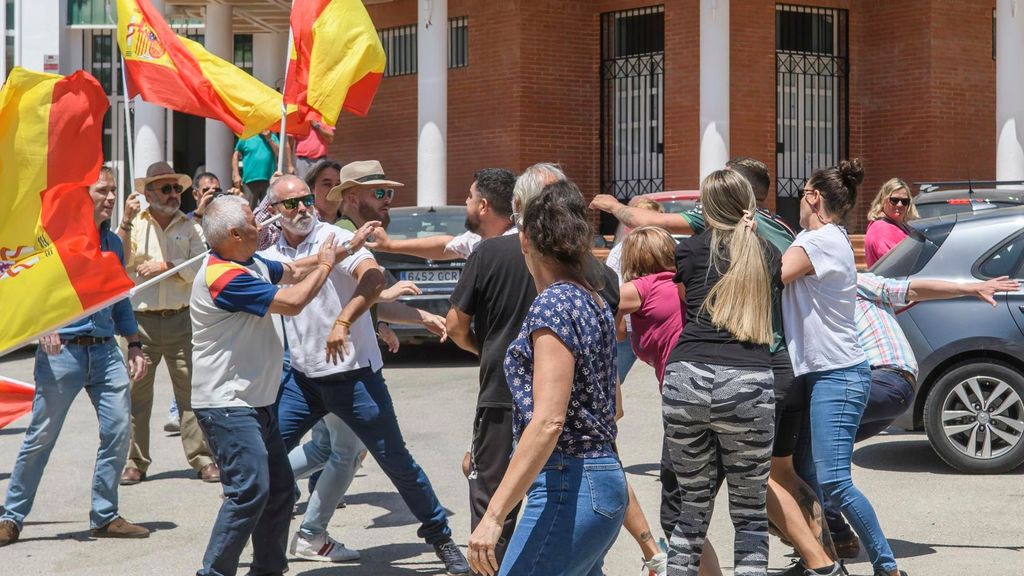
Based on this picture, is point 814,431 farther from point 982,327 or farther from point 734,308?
point 982,327

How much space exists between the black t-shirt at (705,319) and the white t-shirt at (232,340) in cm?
176

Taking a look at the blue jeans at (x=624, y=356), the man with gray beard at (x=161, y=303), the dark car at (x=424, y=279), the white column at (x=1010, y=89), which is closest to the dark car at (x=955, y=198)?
the blue jeans at (x=624, y=356)

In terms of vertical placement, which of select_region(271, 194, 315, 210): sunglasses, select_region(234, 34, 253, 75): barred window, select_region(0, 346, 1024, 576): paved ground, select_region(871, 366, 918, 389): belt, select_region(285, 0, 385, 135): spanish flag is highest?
select_region(234, 34, 253, 75): barred window

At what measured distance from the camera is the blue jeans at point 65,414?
735 cm

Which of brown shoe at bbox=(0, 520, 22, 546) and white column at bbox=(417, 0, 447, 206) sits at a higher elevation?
white column at bbox=(417, 0, 447, 206)

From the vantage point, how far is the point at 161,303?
8992 mm

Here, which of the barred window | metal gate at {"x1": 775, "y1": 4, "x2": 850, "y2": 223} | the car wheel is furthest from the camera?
the barred window

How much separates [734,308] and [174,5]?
20277 millimetres

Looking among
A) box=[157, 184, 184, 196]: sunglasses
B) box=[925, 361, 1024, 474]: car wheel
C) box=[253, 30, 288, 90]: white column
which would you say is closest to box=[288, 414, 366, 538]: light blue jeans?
box=[157, 184, 184, 196]: sunglasses

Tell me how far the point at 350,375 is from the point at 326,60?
2.62 meters

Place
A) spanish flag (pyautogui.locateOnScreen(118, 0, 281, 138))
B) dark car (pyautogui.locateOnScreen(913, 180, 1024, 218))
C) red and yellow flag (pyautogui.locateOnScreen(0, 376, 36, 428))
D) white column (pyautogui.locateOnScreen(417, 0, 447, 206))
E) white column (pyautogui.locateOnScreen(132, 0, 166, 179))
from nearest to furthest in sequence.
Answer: red and yellow flag (pyautogui.locateOnScreen(0, 376, 36, 428)) → spanish flag (pyautogui.locateOnScreen(118, 0, 281, 138)) → dark car (pyautogui.locateOnScreen(913, 180, 1024, 218)) → white column (pyautogui.locateOnScreen(417, 0, 447, 206)) → white column (pyautogui.locateOnScreen(132, 0, 166, 179))

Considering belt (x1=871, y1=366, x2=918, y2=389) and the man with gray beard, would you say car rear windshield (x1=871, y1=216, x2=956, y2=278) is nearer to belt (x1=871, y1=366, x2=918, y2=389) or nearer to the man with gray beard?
belt (x1=871, y1=366, x2=918, y2=389)

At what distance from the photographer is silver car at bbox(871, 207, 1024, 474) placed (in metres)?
8.79

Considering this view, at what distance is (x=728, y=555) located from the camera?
6.95 meters
